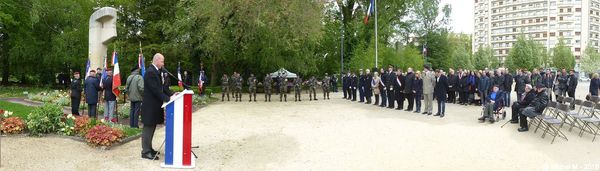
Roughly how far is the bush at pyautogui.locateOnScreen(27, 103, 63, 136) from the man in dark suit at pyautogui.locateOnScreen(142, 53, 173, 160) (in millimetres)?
2898

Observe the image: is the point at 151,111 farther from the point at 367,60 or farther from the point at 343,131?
the point at 367,60

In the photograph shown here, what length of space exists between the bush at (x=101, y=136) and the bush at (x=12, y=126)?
4.96 feet

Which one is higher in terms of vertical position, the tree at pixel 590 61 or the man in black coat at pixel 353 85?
the tree at pixel 590 61

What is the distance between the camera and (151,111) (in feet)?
25.5

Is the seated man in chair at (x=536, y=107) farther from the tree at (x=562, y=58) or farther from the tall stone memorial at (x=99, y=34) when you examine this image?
the tree at (x=562, y=58)

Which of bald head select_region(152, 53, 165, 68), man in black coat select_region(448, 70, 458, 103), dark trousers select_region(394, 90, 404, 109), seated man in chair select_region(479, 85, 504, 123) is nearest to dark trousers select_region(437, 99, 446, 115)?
seated man in chair select_region(479, 85, 504, 123)

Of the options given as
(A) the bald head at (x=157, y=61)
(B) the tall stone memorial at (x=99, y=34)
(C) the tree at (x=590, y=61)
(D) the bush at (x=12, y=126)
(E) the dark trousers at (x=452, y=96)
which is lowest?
(D) the bush at (x=12, y=126)

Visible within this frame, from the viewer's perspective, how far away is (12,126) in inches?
366

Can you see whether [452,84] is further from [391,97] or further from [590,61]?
[590,61]

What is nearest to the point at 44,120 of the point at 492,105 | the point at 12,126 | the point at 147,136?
the point at 12,126

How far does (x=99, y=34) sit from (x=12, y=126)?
30.3ft

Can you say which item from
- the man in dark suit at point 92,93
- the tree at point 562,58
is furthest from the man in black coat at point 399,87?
the tree at point 562,58

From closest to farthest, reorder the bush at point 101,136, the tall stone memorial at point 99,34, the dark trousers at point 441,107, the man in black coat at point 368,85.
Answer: the bush at point 101,136 < the dark trousers at point 441,107 < the tall stone memorial at point 99,34 < the man in black coat at point 368,85

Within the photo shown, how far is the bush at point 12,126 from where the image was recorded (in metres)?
9.23
